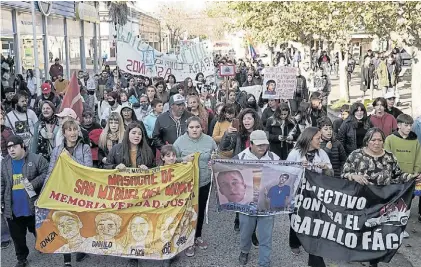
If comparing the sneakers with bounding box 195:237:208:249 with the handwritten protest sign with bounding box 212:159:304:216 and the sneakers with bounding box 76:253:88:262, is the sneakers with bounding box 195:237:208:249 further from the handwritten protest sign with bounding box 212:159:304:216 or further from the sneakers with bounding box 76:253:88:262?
the sneakers with bounding box 76:253:88:262

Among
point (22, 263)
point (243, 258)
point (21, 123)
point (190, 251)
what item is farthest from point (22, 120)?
point (243, 258)

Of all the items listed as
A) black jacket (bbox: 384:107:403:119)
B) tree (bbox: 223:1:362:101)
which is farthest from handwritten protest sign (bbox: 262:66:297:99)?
tree (bbox: 223:1:362:101)

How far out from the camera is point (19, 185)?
5867 millimetres

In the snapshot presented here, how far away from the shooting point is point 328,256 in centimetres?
570

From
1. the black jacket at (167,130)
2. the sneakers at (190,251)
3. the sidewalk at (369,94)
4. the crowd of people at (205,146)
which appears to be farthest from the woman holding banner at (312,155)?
the sidewalk at (369,94)

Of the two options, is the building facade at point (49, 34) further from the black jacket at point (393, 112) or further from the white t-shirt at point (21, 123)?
the black jacket at point (393, 112)

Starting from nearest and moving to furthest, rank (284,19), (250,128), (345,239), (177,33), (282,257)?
1. (345,239)
2. (282,257)
3. (250,128)
4. (284,19)
5. (177,33)

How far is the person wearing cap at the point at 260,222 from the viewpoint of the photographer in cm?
568

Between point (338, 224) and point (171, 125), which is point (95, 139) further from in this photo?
point (338, 224)

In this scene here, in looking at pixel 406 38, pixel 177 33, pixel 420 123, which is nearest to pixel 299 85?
pixel 406 38

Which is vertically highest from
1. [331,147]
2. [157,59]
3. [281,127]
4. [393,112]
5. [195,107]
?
[157,59]

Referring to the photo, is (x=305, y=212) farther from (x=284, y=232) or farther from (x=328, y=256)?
(x=284, y=232)

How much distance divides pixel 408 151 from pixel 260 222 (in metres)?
2.27

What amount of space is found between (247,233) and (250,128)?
55.7 inches
